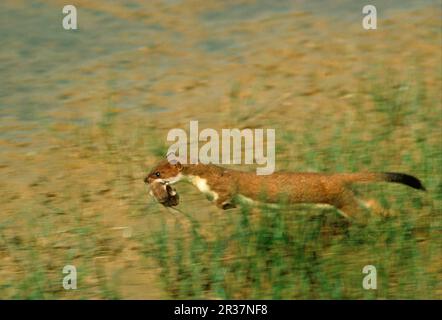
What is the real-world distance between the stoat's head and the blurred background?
21 centimetres

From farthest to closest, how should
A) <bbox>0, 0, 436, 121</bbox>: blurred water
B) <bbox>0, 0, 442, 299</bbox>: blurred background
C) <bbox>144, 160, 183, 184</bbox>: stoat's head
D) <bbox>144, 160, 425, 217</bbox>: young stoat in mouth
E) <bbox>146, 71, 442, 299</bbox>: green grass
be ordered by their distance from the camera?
1. <bbox>0, 0, 436, 121</bbox>: blurred water
2. <bbox>144, 160, 183, 184</bbox>: stoat's head
3. <bbox>144, 160, 425, 217</bbox>: young stoat in mouth
4. <bbox>0, 0, 442, 299</bbox>: blurred background
5. <bbox>146, 71, 442, 299</bbox>: green grass

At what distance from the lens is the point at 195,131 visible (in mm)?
8234

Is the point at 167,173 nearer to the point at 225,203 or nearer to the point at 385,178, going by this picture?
the point at 225,203

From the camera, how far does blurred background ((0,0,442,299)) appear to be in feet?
20.5

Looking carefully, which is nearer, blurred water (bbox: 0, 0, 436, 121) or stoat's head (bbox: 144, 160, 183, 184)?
stoat's head (bbox: 144, 160, 183, 184)

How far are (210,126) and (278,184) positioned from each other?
75.7 inches

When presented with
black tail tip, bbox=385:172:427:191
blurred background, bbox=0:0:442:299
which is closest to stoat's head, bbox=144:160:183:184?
blurred background, bbox=0:0:442:299

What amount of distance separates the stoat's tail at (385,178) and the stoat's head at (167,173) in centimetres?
82

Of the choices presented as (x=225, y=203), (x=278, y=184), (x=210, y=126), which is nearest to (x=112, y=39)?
(x=210, y=126)

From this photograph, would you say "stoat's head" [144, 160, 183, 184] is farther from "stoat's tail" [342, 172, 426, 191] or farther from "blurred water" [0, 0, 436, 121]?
"blurred water" [0, 0, 436, 121]

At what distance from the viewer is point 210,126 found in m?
8.30

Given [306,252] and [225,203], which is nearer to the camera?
[306,252]

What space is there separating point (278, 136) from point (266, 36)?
2034 millimetres

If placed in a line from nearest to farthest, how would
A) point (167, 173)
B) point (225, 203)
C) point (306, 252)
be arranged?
point (306, 252) < point (225, 203) < point (167, 173)
